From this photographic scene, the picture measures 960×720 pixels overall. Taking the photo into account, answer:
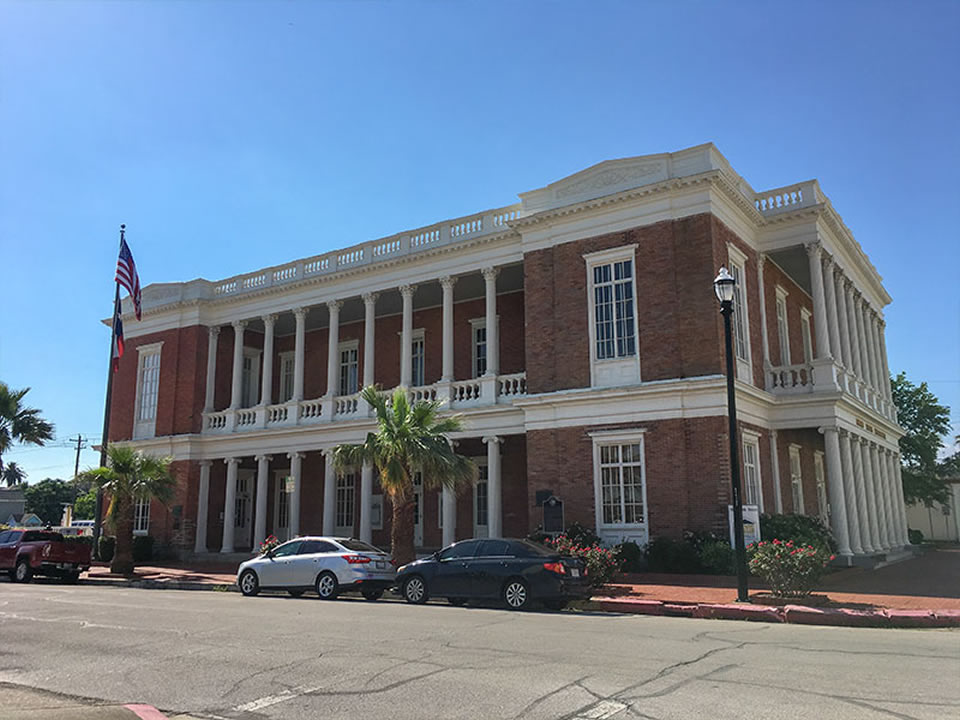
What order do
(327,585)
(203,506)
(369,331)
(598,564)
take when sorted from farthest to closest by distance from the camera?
(203,506) → (369,331) → (327,585) → (598,564)

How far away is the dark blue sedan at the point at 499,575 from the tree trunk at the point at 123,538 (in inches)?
540

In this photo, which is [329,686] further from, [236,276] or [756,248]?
[236,276]

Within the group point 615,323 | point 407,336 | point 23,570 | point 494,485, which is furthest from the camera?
point 407,336

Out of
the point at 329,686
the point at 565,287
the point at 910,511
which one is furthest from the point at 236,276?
the point at 910,511

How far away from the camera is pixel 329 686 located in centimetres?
804

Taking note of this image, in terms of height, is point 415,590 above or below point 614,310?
below

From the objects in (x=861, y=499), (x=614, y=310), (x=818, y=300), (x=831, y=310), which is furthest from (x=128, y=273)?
(x=861, y=499)

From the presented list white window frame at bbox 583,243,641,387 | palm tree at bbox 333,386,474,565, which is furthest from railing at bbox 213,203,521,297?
palm tree at bbox 333,386,474,565

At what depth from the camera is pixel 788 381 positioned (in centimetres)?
2438

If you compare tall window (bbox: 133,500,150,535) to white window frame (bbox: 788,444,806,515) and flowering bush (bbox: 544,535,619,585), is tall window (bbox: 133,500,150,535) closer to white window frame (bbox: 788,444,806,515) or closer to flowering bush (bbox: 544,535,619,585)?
flowering bush (bbox: 544,535,619,585)

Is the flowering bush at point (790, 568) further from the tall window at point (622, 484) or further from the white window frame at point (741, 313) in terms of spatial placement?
the white window frame at point (741, 313)

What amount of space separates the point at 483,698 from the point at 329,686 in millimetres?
1719

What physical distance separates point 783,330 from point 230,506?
Result: 72.7 ft

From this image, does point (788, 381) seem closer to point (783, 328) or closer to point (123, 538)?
point (783, 328)
